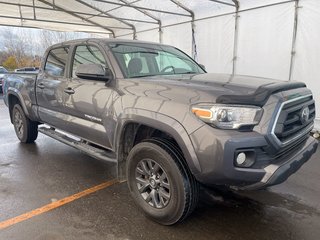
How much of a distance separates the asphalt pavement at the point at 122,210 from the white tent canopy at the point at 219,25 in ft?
13.9

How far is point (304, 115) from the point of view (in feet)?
9.83

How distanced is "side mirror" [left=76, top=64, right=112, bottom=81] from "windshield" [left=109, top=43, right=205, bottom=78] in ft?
0.62

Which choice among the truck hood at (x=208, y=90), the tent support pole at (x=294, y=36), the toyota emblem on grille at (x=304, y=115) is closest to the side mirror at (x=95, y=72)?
the truck hood at (x=208, y=90)

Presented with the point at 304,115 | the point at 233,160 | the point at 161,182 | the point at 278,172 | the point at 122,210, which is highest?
the point at 304,115

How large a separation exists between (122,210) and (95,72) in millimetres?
1564

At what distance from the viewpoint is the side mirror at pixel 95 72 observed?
11.0ft

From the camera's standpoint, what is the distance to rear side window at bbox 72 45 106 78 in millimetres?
3734

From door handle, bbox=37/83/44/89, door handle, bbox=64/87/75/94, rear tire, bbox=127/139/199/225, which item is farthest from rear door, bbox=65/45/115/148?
door handle, bbox=37/83/44/89

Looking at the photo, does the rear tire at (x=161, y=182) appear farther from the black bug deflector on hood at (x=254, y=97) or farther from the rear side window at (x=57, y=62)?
the rear side window at (x=57, y=62)

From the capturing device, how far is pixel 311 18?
7.30 meters

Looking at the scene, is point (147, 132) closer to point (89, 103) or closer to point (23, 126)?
point (89, 103)

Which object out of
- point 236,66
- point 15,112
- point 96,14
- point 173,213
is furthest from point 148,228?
point 96,14

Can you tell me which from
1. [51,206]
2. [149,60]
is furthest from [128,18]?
[51,206]

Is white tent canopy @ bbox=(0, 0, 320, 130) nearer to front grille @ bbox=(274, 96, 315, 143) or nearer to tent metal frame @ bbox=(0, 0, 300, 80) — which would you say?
tent metal frame @ bbox=(0, 0, 300, 80)
